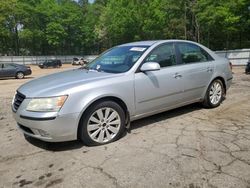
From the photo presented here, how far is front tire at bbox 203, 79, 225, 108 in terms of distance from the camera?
20.7 ft

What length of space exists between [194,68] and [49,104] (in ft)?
10.3

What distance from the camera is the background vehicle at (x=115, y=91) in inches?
162

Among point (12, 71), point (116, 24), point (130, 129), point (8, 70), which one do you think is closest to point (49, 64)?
point (116, 24)

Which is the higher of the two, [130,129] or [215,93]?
[215,93]

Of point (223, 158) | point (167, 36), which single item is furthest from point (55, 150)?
point (167, 36)

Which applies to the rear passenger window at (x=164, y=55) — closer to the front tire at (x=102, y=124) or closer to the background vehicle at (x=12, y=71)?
the front tire at (x=102, y=124)

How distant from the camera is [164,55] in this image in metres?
5.45

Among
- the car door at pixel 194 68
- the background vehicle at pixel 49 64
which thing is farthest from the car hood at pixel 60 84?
the background vehicle at pixel 49 64

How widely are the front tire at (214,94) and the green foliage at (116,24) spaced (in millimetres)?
28268

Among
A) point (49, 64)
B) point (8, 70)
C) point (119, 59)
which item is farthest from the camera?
point (49, 64)

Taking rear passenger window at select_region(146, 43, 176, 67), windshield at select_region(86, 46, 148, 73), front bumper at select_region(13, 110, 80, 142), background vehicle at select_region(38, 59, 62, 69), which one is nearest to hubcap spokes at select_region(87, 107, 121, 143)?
front bumper at select_region(13, 110, 80, 142)

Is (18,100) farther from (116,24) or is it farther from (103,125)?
(116,24)

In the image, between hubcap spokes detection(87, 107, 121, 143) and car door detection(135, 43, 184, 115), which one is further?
car door detection(135, 43, 184, 115)

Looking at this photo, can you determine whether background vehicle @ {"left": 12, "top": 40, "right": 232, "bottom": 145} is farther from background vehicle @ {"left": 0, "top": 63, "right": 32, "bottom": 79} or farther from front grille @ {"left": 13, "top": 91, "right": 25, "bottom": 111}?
background vehicle @ {"left": 0, "top": 63, "right": 32, "bottom": 79}
